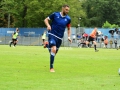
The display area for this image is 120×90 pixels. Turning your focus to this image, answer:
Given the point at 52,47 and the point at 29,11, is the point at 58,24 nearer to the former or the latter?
the point at 52,47

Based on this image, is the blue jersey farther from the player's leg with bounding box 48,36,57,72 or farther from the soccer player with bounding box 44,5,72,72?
the player's leg with bounding box 48,36,57,72

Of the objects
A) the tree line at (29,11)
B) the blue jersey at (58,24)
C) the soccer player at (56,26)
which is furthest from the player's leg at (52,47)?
the tree line at (29,11)

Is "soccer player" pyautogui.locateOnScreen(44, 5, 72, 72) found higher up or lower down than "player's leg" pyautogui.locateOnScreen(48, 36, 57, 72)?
higher up

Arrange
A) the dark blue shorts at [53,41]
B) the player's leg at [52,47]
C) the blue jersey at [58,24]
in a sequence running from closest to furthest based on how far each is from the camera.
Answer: the player's leg at [52,47] < the dark blue shorts at [53,41] < the blue jersey at [58,24]

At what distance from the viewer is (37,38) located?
62.6 meters

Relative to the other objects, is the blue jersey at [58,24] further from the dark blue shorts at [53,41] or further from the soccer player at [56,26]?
the dark blue shorts at [53,41]

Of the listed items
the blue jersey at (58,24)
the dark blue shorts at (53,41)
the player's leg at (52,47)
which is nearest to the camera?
the player's leg at (52,47)

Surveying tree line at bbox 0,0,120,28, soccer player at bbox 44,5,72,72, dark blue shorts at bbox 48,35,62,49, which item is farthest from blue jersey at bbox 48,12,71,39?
tree line at bbox 0,0,120,28

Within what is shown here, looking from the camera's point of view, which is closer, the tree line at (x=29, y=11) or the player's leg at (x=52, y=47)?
the player's leg at (x=52, y=47)

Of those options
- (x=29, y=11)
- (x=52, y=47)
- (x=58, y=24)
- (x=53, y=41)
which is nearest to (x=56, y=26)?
(x=58, y=24)

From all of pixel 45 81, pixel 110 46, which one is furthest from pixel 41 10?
pixel 45 81

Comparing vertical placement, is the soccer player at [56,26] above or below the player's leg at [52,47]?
above

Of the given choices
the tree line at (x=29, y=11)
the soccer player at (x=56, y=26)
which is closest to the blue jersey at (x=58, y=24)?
the soccer player at (x=56, y=26)

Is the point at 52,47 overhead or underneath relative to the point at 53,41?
underneath
